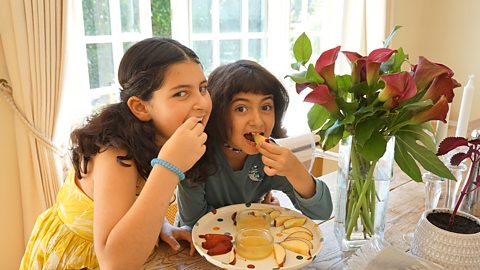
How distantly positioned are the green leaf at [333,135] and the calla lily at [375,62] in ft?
0.35

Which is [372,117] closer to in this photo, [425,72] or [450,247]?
[425,72]

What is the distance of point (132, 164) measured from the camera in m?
0.89

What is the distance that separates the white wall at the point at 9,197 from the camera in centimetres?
171

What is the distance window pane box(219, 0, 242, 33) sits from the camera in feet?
9.36

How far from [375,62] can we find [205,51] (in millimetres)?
2100

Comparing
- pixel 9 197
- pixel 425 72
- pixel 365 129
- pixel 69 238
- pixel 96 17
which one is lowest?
pixel 9 197

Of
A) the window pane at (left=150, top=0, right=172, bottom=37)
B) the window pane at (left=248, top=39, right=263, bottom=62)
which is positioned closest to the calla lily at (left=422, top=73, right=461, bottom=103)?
the window pane at (left=150, top=0, right=172, bottom=37)

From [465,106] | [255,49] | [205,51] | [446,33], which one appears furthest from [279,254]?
[446,33]

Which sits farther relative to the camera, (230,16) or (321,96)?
(230,16)

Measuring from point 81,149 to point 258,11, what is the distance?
2.45 meters

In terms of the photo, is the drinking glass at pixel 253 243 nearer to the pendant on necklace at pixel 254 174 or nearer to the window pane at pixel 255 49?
the pendant on necklace at pixel 254 174

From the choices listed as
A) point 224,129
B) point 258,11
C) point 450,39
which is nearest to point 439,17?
point 450,39

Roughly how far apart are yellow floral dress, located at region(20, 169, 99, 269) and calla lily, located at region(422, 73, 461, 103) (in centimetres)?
83

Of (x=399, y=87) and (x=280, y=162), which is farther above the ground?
(x=399, y=87)
